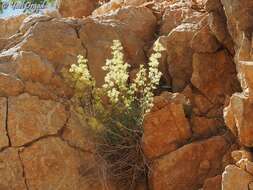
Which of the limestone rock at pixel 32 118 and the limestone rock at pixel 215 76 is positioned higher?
the limestone rock at pixel 215 76

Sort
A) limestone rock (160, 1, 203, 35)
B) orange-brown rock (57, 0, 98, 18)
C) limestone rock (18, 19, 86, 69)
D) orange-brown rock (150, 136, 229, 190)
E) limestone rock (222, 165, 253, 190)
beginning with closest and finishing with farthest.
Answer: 1. limestone rock (222, 165, 253, 190)
2. orange-brown rock (150, 136, 229, 190)
3. limestone rock (18, 19, 86, 69)
4. limestone rock (160, 1, 203, 35)
5. orange-brown rock (57, 0, 98, 18)

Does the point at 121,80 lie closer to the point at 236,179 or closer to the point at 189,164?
the point at 189,164

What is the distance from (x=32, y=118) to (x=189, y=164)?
1380 millimetres

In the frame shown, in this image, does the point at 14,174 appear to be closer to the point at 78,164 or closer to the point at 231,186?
the point at 78,164

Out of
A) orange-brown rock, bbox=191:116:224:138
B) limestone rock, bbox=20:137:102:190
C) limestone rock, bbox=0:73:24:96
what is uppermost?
limestone rock, bbox=0:73:24:96

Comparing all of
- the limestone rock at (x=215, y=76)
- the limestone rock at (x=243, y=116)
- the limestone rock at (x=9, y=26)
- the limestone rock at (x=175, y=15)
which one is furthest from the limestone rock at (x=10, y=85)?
the limestone rock at (x=9, y=26)

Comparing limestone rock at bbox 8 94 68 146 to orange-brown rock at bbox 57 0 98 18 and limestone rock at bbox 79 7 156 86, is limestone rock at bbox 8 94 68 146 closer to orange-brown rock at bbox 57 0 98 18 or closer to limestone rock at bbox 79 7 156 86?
limestone rock at bbox 79 7 156 86

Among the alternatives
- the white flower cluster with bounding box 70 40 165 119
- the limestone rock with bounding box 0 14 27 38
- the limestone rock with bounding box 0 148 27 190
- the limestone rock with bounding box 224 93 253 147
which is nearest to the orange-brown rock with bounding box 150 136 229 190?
the white flower cluster with bounding box 70 40 165 119

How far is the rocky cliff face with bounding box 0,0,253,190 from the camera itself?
4.78m

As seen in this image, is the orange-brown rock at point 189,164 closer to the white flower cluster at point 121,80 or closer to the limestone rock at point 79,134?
the white flower cluster at point 121,80

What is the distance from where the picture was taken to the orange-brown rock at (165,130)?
4902mm

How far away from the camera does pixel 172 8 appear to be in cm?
623

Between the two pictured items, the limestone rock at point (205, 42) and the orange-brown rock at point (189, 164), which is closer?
the orange-brown rock at point (189, 164)

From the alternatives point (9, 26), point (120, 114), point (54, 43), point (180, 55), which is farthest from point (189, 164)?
point (9, 26)
